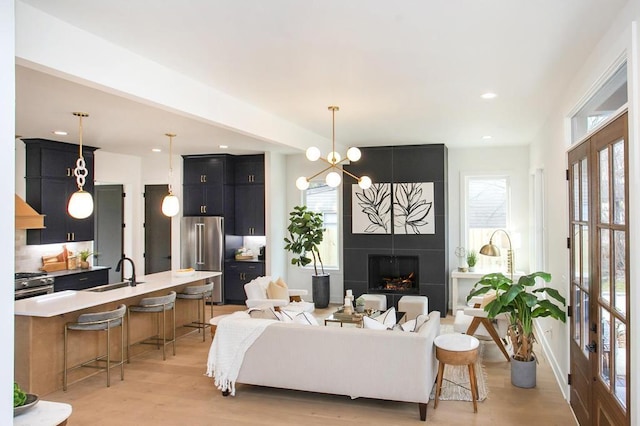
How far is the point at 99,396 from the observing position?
14.6 feet

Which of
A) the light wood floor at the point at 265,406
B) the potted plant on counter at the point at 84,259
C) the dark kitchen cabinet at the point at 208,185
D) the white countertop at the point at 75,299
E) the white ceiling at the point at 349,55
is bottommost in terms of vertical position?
the light wood floor at the point at 265,406

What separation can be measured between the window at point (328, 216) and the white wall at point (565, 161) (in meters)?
3.42

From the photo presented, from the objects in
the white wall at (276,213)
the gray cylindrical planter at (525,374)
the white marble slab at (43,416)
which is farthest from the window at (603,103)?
the white wall at (276,213)

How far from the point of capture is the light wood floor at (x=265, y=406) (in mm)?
3891

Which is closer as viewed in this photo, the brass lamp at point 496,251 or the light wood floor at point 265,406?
the light wood floor at point 265,406

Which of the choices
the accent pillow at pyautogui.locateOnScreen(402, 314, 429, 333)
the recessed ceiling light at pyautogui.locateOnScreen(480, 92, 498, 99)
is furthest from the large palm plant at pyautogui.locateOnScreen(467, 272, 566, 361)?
the recessed ceiling light at pyautogui.locateOnScreen(480, 92, 498, 99)

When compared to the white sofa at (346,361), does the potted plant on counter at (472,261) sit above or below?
above

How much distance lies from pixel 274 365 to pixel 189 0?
3014mm

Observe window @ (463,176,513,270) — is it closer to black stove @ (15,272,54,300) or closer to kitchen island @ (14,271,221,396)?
kitchen island @ (14,271,221,396)

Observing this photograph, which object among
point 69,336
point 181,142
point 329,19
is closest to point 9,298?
point 329,19

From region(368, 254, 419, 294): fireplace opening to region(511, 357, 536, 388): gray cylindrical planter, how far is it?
10.4 feet

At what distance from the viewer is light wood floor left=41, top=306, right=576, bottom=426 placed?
3891 millimetres

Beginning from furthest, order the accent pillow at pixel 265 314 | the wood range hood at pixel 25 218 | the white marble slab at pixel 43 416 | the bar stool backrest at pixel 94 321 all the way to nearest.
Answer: the wood range hood at pixel 25 218, the bar stool backrest at pixel 94 321, the accent pillow at pixel 265 314, the white marble slab at pixel 43 416

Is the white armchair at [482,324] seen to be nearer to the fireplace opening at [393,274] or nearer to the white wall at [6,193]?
the fireplace opening at [393,274]
